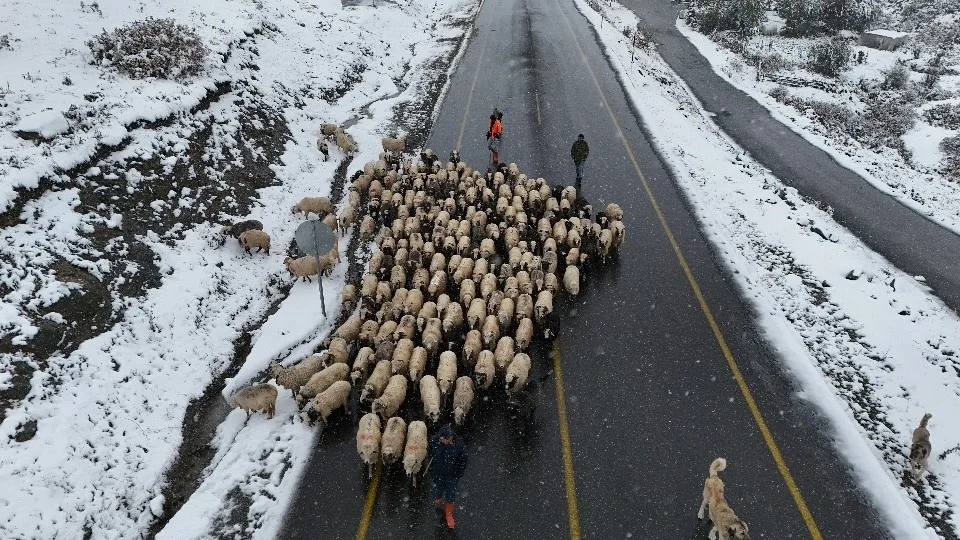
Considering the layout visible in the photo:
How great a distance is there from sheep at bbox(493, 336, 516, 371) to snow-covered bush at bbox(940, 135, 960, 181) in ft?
64.3

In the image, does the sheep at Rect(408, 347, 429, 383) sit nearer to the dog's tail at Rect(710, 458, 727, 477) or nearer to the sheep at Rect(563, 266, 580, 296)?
the sheep at Rect(563, 266, 580, 296)

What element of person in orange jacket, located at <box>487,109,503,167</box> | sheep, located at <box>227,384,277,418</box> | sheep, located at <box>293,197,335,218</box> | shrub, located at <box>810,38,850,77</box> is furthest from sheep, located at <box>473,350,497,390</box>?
shrub, located at <box>810,38,850,77</box>

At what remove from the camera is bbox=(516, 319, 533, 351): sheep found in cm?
1142

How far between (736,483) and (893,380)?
14.7ft

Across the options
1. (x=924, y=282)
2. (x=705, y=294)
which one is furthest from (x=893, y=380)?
(x=924, y=282)

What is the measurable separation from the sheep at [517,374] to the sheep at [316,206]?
26.2ft

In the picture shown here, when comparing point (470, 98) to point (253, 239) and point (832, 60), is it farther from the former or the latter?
point (832, 60)

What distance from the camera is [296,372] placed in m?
10.5

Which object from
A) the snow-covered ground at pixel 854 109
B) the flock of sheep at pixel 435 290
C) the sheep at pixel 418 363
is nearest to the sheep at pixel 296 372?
the flock of sheep at pixel 435 290

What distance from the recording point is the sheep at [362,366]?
1054 cm

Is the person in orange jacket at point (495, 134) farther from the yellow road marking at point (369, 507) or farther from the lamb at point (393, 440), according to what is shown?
the yellow road marking at point (369, 507)

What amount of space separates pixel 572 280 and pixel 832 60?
26900mm

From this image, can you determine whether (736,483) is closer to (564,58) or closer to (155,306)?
(155,306)

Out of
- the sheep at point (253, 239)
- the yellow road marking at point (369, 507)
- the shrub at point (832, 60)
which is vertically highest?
the shrub at point (832, 60)
